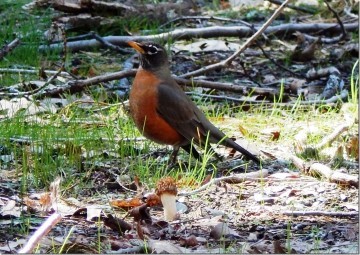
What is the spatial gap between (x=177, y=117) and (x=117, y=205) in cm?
133

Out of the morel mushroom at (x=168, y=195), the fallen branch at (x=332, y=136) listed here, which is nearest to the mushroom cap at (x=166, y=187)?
the morel mushroom at (x=168, y=195)

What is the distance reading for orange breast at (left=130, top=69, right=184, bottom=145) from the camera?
5.09 m

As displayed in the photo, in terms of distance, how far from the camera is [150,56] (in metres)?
5.52

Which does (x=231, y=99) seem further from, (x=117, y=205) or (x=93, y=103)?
(x=117, y=205)

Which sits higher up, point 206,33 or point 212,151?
point 206,33

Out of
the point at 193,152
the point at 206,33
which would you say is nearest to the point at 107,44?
the point at 206,33

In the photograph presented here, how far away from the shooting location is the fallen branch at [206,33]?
7570 millimetres

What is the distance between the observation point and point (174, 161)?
16.4 feet

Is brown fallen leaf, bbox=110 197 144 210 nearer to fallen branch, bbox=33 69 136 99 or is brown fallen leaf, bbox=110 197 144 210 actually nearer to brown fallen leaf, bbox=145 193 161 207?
brown fallen leaf, bbox=145 193 161 207

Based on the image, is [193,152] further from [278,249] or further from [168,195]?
[278,249]

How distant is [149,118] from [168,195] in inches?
54.5

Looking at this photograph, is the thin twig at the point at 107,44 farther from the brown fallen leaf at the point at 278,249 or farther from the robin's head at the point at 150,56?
the brown fallen leaf at the point at 278,249

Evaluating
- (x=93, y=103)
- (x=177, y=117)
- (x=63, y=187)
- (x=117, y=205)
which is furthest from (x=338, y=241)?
(x=93, y=103)

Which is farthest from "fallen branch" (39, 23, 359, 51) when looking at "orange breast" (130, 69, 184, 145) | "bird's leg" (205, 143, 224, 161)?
"bird's leg" (205, 143, 224, 161)
